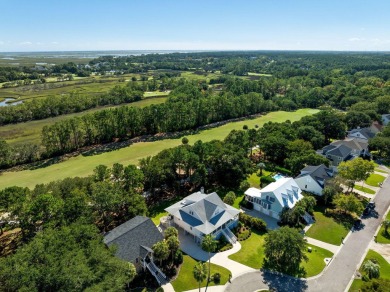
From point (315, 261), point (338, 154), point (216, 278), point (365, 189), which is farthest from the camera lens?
point (338, 154)

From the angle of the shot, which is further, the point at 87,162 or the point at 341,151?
the point at 87,162

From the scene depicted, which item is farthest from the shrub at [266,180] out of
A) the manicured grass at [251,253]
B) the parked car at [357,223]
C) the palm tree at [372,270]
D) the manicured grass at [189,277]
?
the manicured grass at [189,277]

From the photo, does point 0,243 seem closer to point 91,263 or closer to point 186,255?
point 91,263

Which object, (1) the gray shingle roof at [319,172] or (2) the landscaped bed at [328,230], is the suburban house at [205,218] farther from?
(1) the gray shingle roof at [319,172]

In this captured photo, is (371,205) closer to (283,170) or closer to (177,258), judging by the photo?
(283,170)

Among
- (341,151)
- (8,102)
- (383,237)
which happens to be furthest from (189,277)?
(8,102)

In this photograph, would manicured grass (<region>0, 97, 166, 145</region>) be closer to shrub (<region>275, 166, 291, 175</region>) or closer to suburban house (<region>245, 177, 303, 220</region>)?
suburban house (<region>245, 177, 303, 220</region>)
